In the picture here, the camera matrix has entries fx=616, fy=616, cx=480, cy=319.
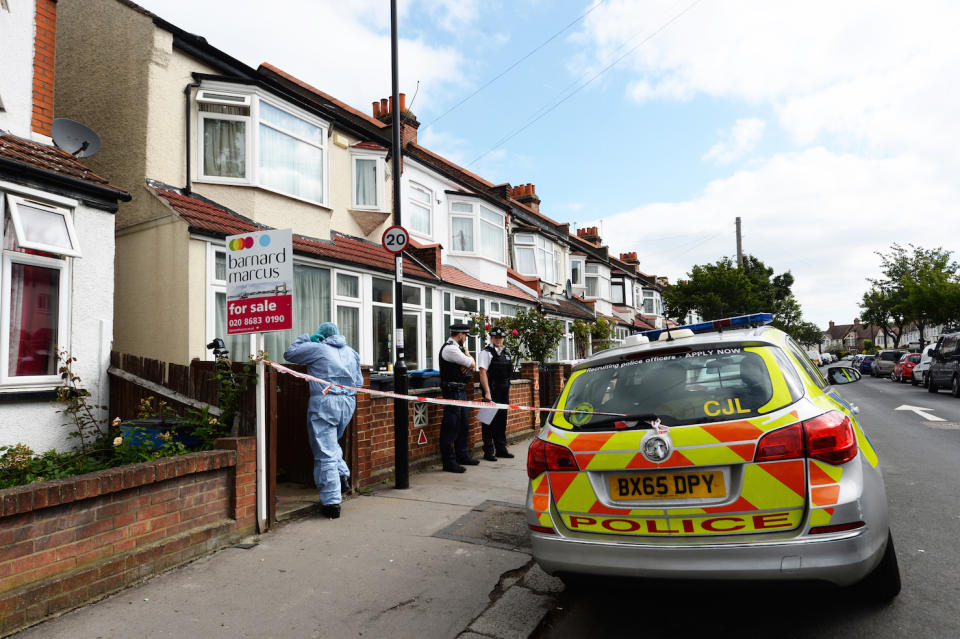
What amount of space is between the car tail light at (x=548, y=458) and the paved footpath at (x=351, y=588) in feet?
2.76

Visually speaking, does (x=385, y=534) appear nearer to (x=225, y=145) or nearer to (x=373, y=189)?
(x=225, y=145)

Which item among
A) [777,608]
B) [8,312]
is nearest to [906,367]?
[777,608]

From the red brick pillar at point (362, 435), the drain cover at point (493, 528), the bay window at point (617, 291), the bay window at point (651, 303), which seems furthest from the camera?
the bay window at point (651, 303)

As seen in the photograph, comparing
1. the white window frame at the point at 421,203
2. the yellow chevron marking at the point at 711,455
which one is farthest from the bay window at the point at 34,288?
the white window frame at the point at 421,203

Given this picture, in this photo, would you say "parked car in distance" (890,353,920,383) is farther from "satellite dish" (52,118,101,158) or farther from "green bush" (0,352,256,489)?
"satellite dish" (52,118,101,158)

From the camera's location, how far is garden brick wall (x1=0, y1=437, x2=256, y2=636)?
10.5ft

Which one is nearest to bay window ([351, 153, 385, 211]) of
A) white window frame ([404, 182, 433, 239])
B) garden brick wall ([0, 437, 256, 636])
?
white window frame ([404, 182, 433, 239])

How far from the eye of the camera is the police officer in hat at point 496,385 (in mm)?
8516

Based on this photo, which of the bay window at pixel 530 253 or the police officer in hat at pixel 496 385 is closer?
the police officer in hat at pixel 496 385

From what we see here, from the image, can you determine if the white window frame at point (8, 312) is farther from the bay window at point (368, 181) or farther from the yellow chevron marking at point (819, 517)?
the bay window at point (368, 181)

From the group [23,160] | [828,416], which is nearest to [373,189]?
[23,160]

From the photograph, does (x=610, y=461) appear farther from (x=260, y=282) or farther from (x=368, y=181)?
(x=368, y=181)

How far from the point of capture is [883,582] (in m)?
3.38

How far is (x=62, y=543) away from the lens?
11.2 ft
